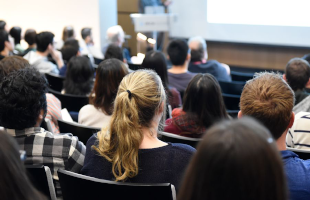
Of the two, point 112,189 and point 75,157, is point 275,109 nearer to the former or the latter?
point 112,189

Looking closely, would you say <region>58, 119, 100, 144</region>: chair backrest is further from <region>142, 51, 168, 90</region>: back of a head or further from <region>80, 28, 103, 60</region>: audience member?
<region>80, 28, 103, 60</region>: audience member

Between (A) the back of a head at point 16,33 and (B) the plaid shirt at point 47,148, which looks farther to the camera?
(A) the back of a head at point 16,33

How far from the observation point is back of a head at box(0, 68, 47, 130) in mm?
1800

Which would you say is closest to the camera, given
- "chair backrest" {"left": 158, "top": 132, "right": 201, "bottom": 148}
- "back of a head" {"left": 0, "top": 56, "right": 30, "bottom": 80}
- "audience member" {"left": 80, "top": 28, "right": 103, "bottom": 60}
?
"chair backrest" {"left": 158, "top": 132, "right": 201, "bottom": 148}

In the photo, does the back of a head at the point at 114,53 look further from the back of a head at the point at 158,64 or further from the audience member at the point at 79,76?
the back of a head at the point at 158,64

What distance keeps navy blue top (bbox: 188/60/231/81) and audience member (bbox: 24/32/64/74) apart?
177cm

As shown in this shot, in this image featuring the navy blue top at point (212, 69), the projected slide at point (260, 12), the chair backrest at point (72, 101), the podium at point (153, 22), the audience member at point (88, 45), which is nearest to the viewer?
the chair backrest at point (72, 101)

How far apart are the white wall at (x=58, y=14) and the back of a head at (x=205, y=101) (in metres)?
5.94

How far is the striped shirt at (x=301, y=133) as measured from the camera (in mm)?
2258

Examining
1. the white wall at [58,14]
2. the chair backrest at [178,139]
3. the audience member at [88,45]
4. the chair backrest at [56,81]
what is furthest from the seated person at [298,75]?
the white wall at [58,14]

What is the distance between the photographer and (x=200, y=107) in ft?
7.76

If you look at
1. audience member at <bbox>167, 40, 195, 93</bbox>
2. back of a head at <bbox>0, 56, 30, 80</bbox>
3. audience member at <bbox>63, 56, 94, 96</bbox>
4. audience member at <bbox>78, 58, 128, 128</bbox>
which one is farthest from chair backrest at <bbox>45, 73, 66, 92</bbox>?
audience member at <bbox>78, 58, 128, 128</bbox>

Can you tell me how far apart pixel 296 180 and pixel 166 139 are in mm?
870

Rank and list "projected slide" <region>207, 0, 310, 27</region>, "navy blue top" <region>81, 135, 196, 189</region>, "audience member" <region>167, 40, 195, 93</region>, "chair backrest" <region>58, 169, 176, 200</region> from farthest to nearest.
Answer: "projected slide" <region>207, 0, 310, 27</region> < "audience member" <region>167, 40, 195, 93</region> < "navy blue top" <region>81, 135, 196, 189</region> < "chair backrest" <region>58, 169, 176, 200</region>
